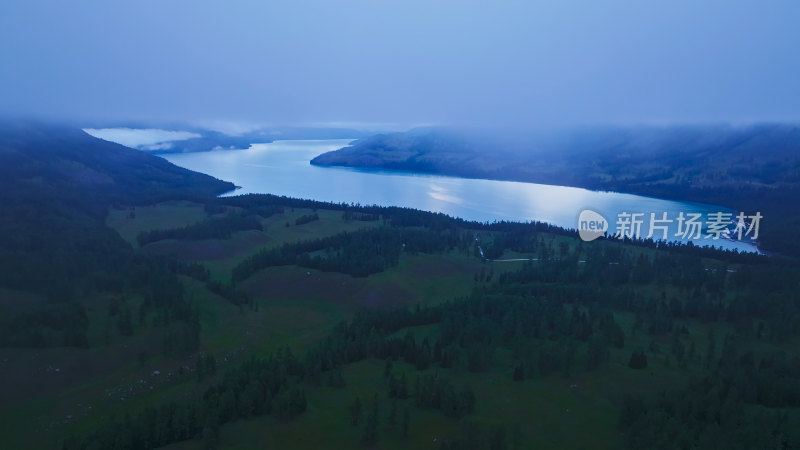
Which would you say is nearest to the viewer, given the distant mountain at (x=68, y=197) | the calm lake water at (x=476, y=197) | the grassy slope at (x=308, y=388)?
the grassy slope at (x=308, y=388)

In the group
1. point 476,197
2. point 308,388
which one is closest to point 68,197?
point 308,388

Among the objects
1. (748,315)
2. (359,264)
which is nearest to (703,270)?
(748,315)

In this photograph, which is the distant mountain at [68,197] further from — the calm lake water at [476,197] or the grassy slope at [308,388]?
the calm lake water at [476,197]

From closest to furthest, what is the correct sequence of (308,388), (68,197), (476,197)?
(308,388), (68,197), (476,197)

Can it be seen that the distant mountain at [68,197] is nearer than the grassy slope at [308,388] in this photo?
No

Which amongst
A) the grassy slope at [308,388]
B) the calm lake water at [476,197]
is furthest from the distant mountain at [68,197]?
the calm lake water at [476,197]

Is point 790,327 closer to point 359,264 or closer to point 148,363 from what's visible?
point 359,264

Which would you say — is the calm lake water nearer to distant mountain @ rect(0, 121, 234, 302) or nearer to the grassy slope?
distant mountain @ rect(0, 121, 234, 302)

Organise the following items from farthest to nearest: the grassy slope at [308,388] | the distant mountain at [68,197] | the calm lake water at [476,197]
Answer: the calm lake water at [476,197] → the distant mountain at [68,197] → the grassy slope at [308,388]

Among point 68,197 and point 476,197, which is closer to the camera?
point 68,197

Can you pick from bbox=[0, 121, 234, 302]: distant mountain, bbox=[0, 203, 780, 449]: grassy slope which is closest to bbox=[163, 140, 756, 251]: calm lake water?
bbox=[0, 121, 234, 302]: distant mountain

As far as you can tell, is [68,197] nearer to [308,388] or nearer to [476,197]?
[308,388]
